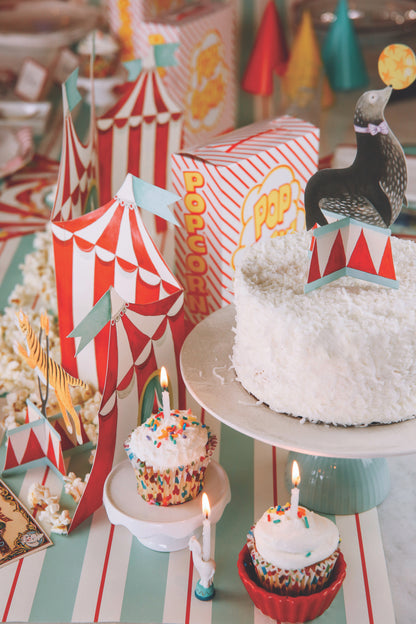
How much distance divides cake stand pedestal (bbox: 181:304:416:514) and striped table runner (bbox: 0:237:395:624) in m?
0.05

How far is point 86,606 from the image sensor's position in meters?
1.12

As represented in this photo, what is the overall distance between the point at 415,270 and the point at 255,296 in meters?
0.29

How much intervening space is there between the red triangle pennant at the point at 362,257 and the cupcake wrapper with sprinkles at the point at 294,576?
1.44ft

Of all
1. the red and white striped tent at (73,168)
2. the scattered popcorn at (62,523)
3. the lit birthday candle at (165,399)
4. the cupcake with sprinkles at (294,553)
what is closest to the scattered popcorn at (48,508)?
the scattered popcorn at (62,523)

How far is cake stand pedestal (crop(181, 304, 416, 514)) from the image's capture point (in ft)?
3.50

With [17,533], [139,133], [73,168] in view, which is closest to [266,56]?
[139,133]

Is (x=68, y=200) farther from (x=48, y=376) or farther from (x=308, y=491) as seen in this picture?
(x=308, y=491)

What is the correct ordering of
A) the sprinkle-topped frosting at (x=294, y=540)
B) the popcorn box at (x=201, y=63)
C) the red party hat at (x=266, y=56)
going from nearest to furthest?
1. the sprinkle-topped frosting at (x=294, y=540)
2. the popcorn box at (x=201, y=63)
3. the red party hat at (x=266, y=56)

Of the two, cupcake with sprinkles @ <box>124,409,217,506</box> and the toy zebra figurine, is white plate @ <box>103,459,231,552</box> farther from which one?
the toy zebra figurine

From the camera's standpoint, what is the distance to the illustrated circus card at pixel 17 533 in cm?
121

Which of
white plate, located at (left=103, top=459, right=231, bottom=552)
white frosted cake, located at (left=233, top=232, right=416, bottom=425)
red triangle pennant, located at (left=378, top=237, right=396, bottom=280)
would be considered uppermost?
red triangle pennant, located at (left=378, top=237, right=396, bottom=280)

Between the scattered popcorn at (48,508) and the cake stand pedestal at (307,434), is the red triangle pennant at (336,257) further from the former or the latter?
the scattered popcorn at (48,508)

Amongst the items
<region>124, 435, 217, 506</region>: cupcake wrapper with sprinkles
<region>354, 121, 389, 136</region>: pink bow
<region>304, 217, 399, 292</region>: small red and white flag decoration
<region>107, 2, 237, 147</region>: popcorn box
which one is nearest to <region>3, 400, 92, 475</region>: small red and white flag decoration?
<region>124, 435, 217, 506</region>: cupcake wrapper with sprinkles

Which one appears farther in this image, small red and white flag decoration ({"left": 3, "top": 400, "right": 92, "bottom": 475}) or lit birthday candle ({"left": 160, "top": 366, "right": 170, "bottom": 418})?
small red and white flag decoration ({"left": 3, "top": 400, "right": 92, "bottom": 475})
